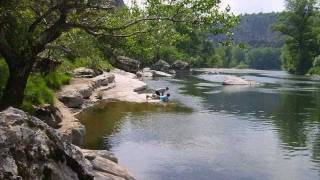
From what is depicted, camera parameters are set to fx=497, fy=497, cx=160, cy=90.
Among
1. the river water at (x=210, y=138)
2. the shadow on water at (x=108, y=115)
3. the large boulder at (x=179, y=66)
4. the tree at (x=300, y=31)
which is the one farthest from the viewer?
the tree at (x=300, y=31)

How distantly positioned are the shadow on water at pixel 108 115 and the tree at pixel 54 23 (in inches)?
300

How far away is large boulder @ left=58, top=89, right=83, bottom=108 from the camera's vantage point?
37544 mm

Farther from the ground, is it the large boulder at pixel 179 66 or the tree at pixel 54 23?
the tree at pixel 54 23

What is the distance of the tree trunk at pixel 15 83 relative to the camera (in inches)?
763

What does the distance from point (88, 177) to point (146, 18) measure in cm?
885

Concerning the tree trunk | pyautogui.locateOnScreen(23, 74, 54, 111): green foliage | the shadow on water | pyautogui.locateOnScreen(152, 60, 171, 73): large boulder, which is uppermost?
the tree trunk

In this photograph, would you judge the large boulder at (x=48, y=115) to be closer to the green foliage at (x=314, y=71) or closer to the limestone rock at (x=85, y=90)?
the limestone rock at (x=85, y=90)

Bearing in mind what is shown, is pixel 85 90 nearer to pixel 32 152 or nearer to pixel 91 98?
pixel 91 98

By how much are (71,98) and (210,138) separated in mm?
12938

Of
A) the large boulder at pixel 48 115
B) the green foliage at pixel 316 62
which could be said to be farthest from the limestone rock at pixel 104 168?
the green foliage at pixel 316 62

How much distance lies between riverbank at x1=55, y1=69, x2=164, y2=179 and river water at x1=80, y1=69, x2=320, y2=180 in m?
1.37

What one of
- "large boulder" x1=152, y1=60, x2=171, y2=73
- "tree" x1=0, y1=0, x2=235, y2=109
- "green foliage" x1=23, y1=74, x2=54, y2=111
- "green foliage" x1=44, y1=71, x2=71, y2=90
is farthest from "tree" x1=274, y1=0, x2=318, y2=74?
"tree" x1=0, y1=0, x2=235, y2=109

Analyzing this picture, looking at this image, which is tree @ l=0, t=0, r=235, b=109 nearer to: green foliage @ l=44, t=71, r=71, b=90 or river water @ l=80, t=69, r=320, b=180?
river water @ l=80, t=69, r=320, b=180

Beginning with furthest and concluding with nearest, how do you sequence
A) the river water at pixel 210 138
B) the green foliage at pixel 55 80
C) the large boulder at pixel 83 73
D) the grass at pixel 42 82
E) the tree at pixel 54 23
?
the large boulder at pixel 83 73, the green foliage at pixel 55 80, the grass at pixel 42 82, the river water at pixel 210 138, the tree at pixel 54 23
